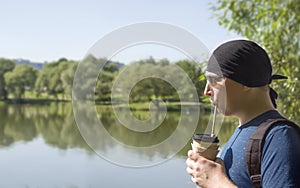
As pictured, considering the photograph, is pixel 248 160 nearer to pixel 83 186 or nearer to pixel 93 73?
pixel 93 73

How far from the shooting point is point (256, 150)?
67 cm

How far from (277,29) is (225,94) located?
1512 millimetres

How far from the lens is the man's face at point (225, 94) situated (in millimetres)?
764

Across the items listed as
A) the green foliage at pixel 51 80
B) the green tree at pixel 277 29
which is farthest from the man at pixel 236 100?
the green foliage at pixel 51 80

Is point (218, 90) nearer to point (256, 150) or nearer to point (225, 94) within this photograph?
point (225, 94)

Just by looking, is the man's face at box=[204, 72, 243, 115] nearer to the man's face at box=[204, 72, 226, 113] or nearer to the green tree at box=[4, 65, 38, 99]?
the man's face at box=[204, 72, 226, 113]

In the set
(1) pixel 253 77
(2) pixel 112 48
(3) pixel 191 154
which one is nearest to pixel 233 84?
(1) pixel 253 77

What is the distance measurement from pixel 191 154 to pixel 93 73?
0.37 metres

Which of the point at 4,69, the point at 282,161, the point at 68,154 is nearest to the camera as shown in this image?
the point at 282,161

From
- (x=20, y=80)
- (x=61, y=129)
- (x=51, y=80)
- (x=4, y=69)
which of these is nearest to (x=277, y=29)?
(x=61, y=129)

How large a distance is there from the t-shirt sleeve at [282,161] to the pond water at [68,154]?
0.29 m

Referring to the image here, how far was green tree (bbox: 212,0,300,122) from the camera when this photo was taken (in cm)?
212

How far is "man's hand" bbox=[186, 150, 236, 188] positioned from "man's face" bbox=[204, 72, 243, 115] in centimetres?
10

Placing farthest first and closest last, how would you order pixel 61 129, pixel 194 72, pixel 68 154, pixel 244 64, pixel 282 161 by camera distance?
pixel 61 129, pixel 68 154, pixel 194 72, pixel 244 64, pixel 282 161
